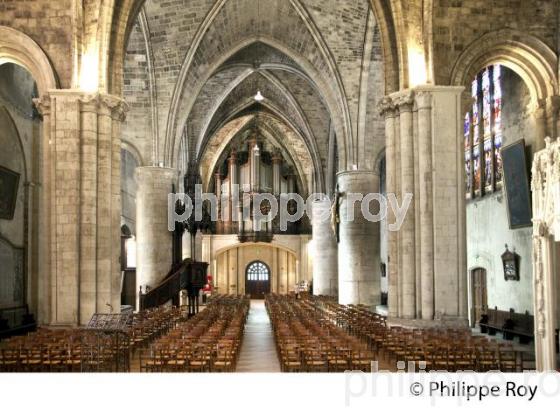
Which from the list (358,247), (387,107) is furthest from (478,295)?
(387,107)

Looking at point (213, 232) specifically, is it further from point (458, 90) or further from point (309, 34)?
point (458, 90)

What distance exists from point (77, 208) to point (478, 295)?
44.7ft

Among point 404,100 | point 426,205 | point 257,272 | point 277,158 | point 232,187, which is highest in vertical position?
point 277,158

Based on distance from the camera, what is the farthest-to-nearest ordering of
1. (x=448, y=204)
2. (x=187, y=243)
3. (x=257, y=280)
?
(x=257, y=280), (x=187, y=243), (x=448, y=204)

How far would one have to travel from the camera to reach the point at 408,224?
17156 mm

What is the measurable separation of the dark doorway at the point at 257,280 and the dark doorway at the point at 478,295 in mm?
26799

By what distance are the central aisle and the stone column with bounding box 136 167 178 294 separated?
571 cm

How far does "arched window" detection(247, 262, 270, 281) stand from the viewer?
48625mm

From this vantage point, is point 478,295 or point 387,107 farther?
point 478,295

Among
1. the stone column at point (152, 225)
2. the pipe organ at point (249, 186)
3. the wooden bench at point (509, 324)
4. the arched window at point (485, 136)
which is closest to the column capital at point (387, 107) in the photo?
the arched window at point (485, 136)

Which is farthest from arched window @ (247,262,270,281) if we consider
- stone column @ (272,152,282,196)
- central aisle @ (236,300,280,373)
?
central aisle @ (236,300,280,373)

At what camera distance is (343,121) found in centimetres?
2786

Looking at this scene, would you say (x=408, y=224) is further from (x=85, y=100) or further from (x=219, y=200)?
(x=219, y=200)
